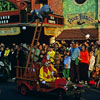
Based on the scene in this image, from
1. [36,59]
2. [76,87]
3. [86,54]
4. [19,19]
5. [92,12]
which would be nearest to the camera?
[76,87]

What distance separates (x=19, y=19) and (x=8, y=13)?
1327 mm

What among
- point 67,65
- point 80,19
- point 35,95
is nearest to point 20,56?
point 67,65

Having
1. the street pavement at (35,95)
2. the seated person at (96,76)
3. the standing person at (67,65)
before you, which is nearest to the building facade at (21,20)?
the standing person at (67,65)

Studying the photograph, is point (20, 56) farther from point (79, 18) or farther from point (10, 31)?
point (79, 18)

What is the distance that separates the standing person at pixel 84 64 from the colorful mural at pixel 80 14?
7.11 m

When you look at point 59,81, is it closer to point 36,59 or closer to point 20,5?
point 36,59

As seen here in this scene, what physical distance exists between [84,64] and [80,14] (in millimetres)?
7825

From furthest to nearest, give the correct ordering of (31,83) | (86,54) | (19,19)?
(19,19) < (86,54) < (31,83)

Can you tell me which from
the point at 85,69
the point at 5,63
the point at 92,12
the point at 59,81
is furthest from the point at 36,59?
the point at 92,12

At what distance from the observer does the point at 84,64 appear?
50.5 feet

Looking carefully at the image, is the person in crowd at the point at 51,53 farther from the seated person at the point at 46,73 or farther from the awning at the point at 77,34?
the awning at the point at 77,34

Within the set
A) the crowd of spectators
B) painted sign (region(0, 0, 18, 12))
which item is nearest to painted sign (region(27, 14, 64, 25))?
painted sign (region(0, 0, 18, 12))

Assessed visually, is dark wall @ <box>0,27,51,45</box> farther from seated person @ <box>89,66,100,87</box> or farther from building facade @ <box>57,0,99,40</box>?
seated person @ <box>89,66,100,87</box>

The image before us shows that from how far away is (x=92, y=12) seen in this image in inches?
867
